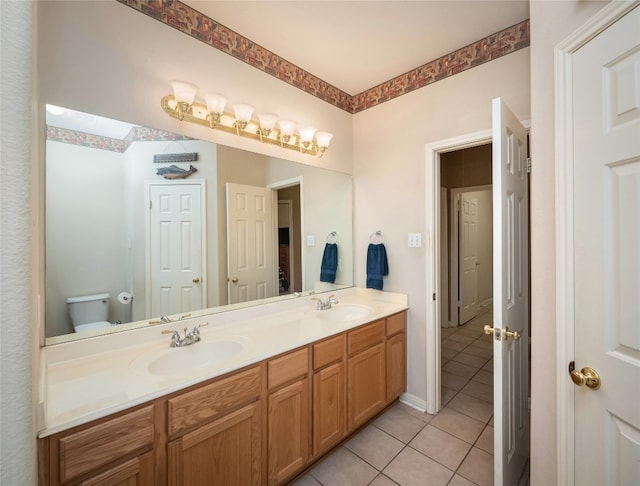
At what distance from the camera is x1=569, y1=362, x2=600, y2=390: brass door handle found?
0.87 m

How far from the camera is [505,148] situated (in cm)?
126

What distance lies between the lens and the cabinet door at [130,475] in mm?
907

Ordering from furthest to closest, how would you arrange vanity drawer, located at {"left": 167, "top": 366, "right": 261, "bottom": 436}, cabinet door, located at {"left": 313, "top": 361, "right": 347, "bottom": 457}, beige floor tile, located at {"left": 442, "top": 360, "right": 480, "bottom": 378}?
beige floor tile, located at {"left": 442, "top": 360, "right": 480, "bottom": 378} < cabinet door, located at {"left": 313, "top": 361, "right": 347, "bottom": 457} < vanity drawer, located at {"left": 167, "top": 366, "right": 261, "bottom": 436}

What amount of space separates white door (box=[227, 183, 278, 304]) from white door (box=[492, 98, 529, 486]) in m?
1.43

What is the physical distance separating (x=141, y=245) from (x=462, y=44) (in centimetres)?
247

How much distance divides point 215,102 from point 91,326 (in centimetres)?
136

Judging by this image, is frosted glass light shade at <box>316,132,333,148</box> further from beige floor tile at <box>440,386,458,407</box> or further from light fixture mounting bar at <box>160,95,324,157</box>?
beige floor tile at <box>440,386,458,407</box>

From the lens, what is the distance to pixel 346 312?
221 centimetres

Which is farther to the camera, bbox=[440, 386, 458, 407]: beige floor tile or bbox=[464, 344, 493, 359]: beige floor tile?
bbox=[464, 344, 493, 359]: beige floor tile

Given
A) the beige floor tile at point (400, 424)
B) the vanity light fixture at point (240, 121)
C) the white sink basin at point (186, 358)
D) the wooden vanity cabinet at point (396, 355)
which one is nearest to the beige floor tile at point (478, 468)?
the beige floor tile at point (400, 424)

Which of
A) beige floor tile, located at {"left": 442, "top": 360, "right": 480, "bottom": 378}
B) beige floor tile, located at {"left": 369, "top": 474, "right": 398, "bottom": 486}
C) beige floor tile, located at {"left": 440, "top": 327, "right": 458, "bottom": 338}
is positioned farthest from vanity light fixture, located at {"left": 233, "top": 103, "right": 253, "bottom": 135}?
beige floor tile, located at {"left": 440, "top": 327, "right": 458, "bottom": 338}

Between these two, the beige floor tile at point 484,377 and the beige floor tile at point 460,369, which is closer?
the beige floor tile at point 484,377

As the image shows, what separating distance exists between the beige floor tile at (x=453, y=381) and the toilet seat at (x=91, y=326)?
2.71 meters

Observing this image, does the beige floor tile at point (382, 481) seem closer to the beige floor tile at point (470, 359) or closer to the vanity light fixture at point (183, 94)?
the beige floor tile at point (470, 359)
